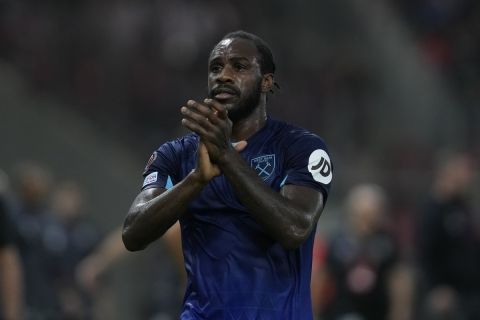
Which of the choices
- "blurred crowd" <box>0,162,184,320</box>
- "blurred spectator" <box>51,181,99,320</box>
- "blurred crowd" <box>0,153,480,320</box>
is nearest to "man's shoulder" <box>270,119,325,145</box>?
"blurred crowd" <box>0,153,480,320</box>

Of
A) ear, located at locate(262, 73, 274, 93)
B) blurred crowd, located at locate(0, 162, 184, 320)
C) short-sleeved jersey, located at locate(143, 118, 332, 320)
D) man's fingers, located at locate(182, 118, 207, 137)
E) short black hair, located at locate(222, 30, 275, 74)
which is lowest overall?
short-sleeved jersey, located at locate(143, 118, 332, 320)

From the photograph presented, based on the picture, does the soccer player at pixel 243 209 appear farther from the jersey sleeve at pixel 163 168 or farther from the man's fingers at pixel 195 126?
the man's fingers at pixel 195 126

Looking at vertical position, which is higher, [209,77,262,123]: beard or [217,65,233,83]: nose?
[217,65,233,83]: nose

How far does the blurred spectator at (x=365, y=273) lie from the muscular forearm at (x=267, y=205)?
5411 millimetres

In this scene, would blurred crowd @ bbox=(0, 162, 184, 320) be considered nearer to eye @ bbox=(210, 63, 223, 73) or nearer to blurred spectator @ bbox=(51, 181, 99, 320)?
blurred spectator @ bbox=(51, 181, 99, 320)

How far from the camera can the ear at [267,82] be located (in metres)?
4.84

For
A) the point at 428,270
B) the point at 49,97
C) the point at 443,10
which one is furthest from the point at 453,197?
the point at 49,97

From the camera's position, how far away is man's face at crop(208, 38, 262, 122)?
4680mm

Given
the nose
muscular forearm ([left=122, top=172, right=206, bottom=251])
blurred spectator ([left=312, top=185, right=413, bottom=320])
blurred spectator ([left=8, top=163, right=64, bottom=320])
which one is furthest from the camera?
blurred spectator ([left=8, top=163, right=64, bottom=320])

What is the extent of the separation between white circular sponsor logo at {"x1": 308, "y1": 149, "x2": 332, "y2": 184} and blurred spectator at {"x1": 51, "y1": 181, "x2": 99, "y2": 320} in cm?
897

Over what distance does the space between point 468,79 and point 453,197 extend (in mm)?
4526

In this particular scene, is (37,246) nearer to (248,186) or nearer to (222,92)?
(222,92)

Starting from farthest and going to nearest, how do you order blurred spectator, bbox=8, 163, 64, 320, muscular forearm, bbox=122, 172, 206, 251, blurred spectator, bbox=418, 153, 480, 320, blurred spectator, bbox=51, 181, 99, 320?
1. blurred spectator, bbox=51, 181, 99, 320
2. blurred spectator, bbox=418, 153, 480, 320
3. blurred spectator, bbox=8, 163, 64, 320
4. muscular forearm, bbox=122, 172, 206, 251

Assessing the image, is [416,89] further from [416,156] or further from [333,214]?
[333,214]
